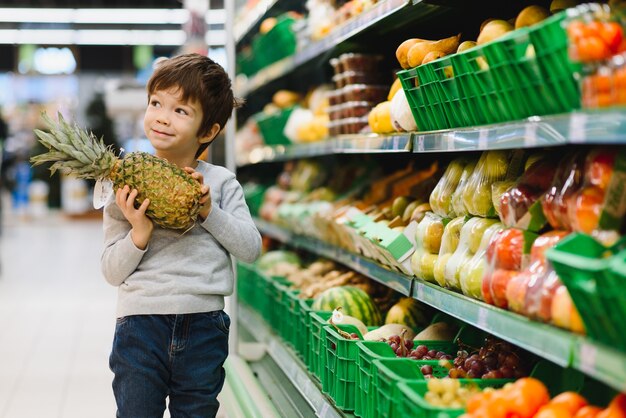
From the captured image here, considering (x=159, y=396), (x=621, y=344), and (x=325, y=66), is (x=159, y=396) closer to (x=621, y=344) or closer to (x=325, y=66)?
(x=621, y=344)

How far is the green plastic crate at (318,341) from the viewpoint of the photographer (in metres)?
2.89

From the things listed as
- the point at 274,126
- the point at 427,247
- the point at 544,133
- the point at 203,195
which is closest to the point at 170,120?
the point at 203,195

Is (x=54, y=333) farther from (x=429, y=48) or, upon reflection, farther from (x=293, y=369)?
(x=429, y=48)

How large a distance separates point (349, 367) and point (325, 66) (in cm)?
260

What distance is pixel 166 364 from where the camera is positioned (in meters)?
2.52

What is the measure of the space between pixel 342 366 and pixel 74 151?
1.03 metres

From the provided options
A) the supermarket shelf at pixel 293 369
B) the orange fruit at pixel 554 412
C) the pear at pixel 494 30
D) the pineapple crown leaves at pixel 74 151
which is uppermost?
the pear at pixel 494 30

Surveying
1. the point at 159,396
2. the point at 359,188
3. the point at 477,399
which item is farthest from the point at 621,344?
the point at 359,188

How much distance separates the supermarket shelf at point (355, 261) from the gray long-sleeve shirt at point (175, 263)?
0.48m

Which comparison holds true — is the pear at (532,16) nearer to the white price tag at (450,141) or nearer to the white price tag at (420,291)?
the white price tag at (450,141)

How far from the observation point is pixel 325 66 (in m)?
4.86

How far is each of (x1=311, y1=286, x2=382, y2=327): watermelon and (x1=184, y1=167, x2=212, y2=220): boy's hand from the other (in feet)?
3.02

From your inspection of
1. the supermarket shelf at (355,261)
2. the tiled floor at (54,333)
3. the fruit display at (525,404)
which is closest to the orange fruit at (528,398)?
the fruit display at (525,404)

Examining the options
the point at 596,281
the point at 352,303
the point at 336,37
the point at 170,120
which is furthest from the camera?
the point at 336,37
